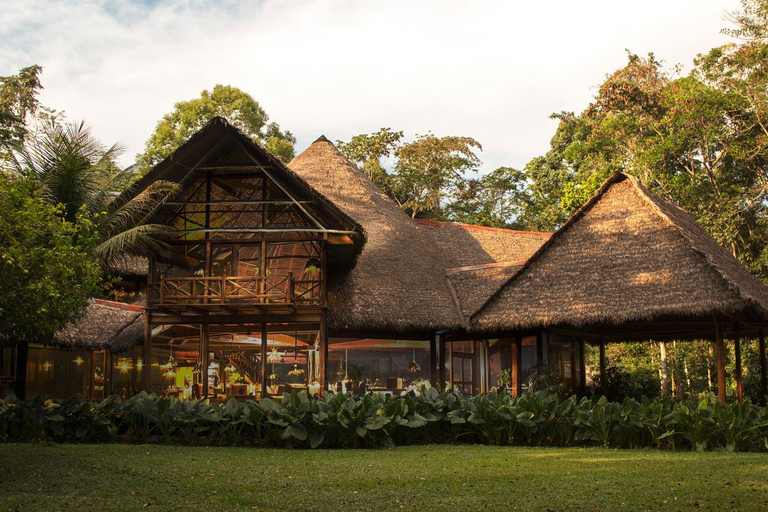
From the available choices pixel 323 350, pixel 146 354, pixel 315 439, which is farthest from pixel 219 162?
pixel 315 439

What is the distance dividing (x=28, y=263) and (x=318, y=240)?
6.14 meters

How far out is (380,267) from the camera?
641 inches

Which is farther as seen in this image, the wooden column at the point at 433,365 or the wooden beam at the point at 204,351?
the wooden column at the point at 433,365

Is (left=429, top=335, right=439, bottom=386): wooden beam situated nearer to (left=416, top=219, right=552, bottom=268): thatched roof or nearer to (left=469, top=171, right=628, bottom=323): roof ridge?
(left=469, top=171, right=628, bottom=323): roof ridge

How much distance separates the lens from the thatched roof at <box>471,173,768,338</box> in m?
12.1

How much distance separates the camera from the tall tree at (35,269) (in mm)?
8016

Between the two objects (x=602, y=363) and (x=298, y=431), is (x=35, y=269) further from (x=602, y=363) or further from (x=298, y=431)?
(x=602, y=363)

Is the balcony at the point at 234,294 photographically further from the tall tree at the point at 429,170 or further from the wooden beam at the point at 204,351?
the tall tree at the point at 429,170

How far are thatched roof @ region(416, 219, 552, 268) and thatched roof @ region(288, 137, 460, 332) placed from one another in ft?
1.59

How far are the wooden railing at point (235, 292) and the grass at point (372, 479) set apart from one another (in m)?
4.51

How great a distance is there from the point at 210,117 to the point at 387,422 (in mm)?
22196

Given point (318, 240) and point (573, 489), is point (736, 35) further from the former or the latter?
point (573, 489)

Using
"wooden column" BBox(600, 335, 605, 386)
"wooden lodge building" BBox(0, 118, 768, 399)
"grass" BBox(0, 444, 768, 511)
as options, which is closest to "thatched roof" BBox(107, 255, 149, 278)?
"wooden lodge building" BBox(0, 118, 768, 399)

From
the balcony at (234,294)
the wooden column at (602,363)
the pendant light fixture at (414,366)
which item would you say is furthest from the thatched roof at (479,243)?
the balcony at (234,294)
